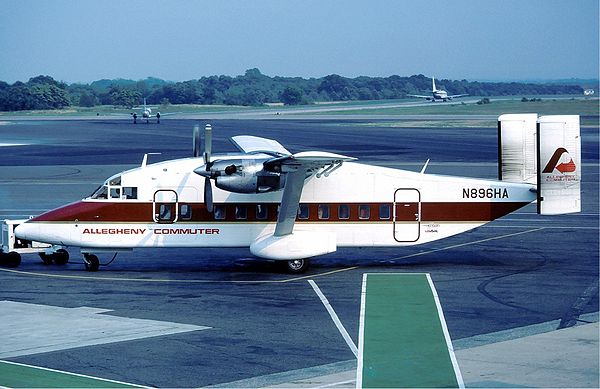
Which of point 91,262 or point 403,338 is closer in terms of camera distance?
point 403,338

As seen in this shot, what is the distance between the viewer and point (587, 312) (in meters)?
23.3

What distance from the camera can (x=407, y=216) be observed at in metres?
→ 30.4

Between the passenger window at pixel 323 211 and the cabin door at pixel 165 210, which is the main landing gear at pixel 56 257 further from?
the passenger window at pixel 323 211

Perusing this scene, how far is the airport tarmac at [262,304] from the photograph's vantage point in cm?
1864

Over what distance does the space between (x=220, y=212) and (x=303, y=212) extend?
8.30 feet

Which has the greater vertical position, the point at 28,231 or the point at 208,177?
the point at 208,177

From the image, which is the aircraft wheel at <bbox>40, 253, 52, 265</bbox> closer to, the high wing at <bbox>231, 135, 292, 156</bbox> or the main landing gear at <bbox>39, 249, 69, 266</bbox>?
the main landing gear at <bbox>39, 249, 69, 266</bbox>

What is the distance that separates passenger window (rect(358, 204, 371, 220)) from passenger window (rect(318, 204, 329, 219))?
0.98 m

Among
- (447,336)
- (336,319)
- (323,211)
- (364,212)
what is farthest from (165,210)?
(447,336)

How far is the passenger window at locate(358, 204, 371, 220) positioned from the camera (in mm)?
A: 30391

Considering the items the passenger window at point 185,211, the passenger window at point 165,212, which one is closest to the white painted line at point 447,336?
the passenger window at point 185,211

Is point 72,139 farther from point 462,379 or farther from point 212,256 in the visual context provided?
point 462,379

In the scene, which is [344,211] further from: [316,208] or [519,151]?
[519,151]

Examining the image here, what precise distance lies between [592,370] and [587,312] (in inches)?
248
